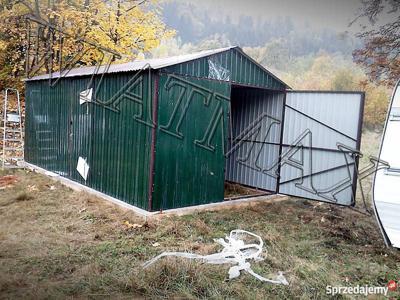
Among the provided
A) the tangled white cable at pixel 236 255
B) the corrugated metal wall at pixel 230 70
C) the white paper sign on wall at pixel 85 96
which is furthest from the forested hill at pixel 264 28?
the white paper sign on wall at pixel 85 96

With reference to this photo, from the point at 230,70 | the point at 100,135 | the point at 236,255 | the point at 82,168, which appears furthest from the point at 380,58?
the point at 82,168

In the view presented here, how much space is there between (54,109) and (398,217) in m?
8.52

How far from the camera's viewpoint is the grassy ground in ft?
12.3

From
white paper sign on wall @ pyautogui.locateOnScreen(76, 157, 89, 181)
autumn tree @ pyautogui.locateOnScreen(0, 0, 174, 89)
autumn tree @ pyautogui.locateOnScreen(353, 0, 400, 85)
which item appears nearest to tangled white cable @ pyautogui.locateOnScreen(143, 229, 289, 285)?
white paper sign on wall @ pyautogui.locateOnScreen(76, 157, 89, 181)

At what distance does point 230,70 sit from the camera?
7492mm

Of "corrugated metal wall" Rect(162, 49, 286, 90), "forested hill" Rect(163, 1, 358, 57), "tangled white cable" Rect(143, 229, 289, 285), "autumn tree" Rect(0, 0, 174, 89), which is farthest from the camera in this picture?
"autumn tree" Rect(0, 0, 174, 89)

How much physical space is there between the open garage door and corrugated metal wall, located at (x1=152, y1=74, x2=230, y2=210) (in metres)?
2.01

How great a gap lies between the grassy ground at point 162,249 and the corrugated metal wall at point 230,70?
2757 mm

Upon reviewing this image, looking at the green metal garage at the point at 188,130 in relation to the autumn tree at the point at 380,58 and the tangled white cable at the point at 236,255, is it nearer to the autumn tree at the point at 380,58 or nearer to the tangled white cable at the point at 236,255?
the tangled white cable at the point at 236,255

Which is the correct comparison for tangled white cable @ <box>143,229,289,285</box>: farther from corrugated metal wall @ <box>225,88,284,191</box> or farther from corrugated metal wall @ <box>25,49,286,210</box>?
corrugated metal wall @ <box>225,88,284,191</box>

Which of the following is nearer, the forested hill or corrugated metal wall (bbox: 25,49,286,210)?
the forested hill

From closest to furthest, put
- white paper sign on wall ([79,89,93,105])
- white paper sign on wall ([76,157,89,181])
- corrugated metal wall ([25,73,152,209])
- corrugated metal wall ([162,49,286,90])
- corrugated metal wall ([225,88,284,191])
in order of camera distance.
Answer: corrugated metal wall ([25,73,152,209]) < corrugated metal wall ([162,49,286,90]) < white paper sign on wall ([79,89,93,105]) < white paper sign on wall ([76,157,89,181]) < corrugated metal wall ([225,88,284,191])

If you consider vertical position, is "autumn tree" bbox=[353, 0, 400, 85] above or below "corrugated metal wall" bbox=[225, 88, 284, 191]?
above

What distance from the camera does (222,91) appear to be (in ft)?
24.2
